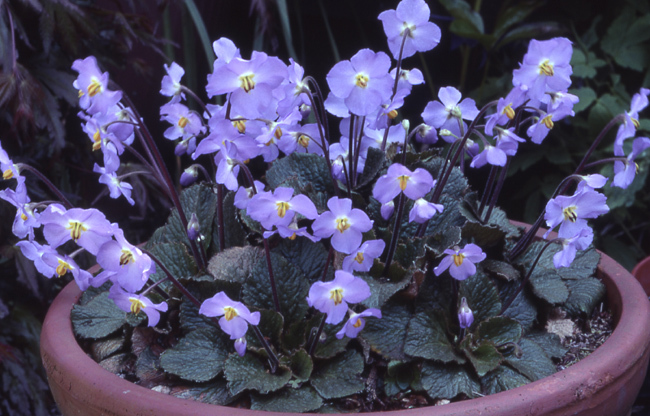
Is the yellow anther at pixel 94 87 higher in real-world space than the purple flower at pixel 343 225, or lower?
higher

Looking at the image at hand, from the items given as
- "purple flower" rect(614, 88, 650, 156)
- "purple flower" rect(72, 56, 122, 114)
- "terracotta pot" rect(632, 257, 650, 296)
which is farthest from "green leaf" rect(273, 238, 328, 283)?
"terracotta pot" rect(632, 257, 650, 296)

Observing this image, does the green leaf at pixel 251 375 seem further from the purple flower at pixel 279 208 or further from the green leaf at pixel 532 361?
the green leaf at pixel 532 361

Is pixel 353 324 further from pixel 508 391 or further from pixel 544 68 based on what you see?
pixel 544 68

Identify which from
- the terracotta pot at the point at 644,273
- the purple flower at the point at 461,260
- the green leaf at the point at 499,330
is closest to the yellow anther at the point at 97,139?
the purple flower at the point at 461,260

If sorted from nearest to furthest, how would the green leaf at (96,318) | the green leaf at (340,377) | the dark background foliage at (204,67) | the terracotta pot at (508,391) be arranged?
the terracotta pot at (508,391) → the green leaf at (340,377) → the green leaf at (96,318) → the dark background foliage at (204,67)

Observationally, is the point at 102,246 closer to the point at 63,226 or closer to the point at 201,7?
the point at 63,226

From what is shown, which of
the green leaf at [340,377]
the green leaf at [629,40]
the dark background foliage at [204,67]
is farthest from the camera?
the green leaf at [629,40]
